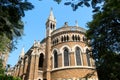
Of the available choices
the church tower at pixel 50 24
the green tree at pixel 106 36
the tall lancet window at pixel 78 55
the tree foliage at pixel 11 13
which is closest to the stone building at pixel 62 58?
the tall lancet window at pixel 78 55

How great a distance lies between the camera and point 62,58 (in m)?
28.5

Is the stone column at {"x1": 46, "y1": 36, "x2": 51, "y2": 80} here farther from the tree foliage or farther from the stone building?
the tree foliage

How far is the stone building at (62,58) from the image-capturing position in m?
27.2

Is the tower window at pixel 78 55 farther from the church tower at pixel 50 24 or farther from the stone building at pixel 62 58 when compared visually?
the church tower at pixel 50 24

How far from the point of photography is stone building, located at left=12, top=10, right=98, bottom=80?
1070 inches

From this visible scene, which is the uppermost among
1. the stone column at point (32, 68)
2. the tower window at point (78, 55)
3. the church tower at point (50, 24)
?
the church tower at point (50, 24)

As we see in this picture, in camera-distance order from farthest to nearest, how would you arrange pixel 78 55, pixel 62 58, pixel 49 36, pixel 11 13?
pixel 49 36, pixel 78 55, pixel 62 58, pixel 11 13

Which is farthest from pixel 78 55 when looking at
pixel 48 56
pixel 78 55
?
pixel 48 56

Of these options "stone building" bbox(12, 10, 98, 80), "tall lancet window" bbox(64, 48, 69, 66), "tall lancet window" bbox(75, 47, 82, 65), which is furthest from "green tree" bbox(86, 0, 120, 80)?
"tall lancet window" bbox(64, 48, 69, 66)

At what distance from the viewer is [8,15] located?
8.91 meters

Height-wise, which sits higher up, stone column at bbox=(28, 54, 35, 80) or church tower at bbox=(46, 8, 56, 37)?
church tower at bbox=(46, 8, 56, 37)

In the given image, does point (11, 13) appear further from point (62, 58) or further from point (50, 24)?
point (50, 24)

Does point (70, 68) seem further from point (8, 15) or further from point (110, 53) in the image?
point (8, 15)

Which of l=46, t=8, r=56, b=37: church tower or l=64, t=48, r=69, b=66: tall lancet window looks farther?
l=46, t=8, r=56, b=37: church tower
